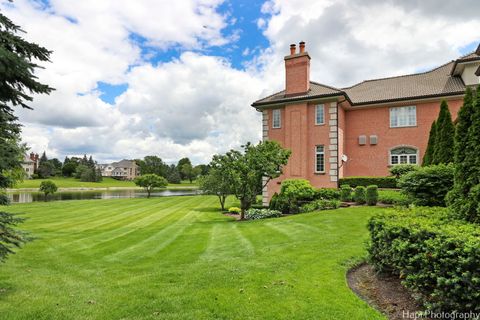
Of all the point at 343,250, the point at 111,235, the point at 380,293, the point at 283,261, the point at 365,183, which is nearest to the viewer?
the point at 380,293

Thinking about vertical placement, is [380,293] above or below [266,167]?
below

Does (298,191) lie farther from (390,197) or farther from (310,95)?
(310,95)

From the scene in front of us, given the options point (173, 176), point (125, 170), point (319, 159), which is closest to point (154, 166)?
point (173, 176)

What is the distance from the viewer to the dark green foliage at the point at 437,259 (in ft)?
10.7

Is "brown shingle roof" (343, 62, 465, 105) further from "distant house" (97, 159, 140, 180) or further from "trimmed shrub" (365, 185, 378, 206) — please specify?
"distant house" (97, 159, 140, 180)

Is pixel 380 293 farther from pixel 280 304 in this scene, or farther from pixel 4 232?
pixel 4 232

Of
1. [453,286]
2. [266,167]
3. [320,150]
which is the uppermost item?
[320,150]

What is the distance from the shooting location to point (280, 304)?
4.25m

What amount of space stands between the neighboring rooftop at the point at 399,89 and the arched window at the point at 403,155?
11.6ft

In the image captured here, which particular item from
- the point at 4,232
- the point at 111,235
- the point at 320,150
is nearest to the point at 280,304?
the point at 4,232

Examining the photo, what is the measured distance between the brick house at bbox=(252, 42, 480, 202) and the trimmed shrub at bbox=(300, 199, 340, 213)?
430 cm

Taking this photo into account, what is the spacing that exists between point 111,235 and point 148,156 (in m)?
101

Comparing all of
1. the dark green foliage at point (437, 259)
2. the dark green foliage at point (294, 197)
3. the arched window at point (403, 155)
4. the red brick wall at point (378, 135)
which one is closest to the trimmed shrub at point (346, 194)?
the dark green foliage at point (294, 197)

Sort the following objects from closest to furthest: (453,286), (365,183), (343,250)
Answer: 1. (453,286)
2. (343,250)
3. (365,183)
